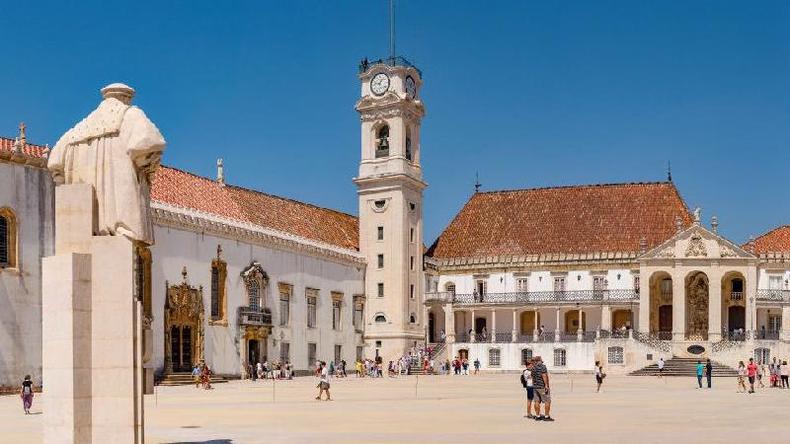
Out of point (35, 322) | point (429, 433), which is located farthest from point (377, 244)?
point (429, 433)

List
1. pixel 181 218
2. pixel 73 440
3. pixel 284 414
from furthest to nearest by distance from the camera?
pixel 181 218 → pixel 284 414 → pixel 73 440

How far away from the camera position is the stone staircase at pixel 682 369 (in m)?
58.8

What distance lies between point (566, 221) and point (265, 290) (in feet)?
83.0

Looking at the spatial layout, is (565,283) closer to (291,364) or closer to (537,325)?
(537,325)

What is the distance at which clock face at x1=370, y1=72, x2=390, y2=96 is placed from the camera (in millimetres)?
68994

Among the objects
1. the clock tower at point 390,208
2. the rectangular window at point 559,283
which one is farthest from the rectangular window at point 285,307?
the rectangular window at point 559,283

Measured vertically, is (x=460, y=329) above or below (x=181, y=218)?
below

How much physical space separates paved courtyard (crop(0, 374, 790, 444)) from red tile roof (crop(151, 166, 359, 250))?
20399mm

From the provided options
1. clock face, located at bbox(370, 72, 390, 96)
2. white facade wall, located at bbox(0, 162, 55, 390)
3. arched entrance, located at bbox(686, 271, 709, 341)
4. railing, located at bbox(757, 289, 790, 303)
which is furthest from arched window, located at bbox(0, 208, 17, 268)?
railing, located at bbox(757, 289, 790, 303)

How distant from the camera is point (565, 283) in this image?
71.9 m

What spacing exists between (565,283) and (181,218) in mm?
30300

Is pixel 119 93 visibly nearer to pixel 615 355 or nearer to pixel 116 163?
pixel 116 163

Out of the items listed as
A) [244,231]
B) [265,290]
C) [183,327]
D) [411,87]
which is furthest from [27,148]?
[411,87]

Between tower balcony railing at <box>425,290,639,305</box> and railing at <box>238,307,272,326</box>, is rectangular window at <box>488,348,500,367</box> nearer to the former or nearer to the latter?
tower balcony railing at <box>425,290,639,305</box>
